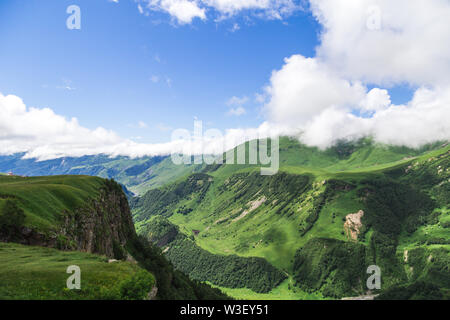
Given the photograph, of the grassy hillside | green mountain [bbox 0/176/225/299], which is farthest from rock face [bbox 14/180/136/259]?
the grassy hillside

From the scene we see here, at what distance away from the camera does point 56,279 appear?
29.7 meters

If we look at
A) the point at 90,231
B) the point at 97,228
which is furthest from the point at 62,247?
the point at 97,228

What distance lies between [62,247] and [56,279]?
27892mm

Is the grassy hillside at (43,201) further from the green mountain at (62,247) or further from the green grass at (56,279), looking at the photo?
the green grass at (56,279)

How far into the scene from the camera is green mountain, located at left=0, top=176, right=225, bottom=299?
28812 mm

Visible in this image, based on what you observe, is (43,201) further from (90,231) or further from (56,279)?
(56,279)

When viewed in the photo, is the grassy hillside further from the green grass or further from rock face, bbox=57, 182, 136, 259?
the green grass

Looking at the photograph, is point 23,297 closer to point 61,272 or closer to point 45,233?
point 61,272

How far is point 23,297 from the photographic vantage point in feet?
81.4

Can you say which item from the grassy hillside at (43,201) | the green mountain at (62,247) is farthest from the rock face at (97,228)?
the grassy hillside at (43,201)
